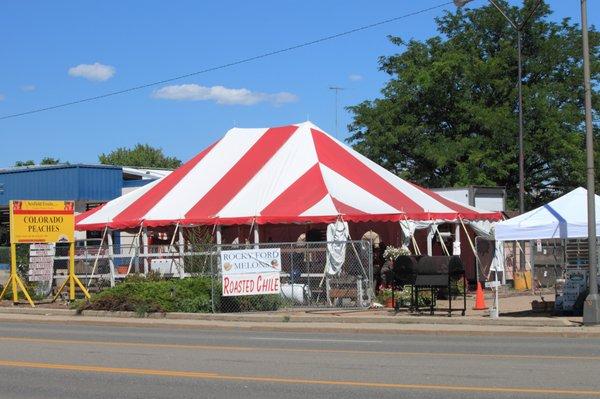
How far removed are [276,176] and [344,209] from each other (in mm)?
3586

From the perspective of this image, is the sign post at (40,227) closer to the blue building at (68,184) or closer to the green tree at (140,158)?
the blue building at (68,184)

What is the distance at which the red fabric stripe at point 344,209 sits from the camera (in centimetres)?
2619

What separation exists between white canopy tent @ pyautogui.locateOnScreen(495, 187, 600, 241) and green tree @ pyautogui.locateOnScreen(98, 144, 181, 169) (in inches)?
3454

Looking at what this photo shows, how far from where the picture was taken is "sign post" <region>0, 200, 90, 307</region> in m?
25.6

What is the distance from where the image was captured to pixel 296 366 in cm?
1228

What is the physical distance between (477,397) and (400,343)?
21.5ft

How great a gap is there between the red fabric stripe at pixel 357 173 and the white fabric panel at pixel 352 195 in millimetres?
302

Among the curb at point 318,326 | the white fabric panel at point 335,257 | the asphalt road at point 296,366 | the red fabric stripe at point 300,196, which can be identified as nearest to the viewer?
the asphalt road at point 296,366

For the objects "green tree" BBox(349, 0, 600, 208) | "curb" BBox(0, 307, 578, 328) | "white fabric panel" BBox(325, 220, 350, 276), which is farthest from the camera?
"green tree" BBox(349, 0, 600, 208)

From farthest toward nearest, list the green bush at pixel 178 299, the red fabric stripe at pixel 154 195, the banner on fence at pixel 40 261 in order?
the red fabric stripe at pixel 154 195
the banner on fence at pixel 40 261
the green bush at pixel 178 299

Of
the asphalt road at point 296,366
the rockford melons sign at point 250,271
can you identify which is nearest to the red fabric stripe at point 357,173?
the rockford melons sign at point 250,271

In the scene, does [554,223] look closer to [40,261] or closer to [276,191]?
[276,191]

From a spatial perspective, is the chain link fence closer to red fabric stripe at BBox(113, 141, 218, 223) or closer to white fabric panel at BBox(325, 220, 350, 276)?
white fabric panel at BBox(325, 220, 350, 276)

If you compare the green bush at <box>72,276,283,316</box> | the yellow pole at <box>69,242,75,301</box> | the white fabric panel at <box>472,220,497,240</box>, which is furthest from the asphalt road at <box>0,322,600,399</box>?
the white fabric panel at <box>472,220,497,240</box>
